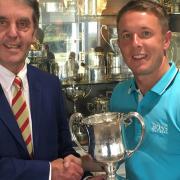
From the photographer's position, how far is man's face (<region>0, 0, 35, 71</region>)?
1189 mm

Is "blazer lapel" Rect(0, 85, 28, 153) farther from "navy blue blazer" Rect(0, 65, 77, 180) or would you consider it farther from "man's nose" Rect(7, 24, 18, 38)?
"man's nose" Rect(7, 24, 18, 38)

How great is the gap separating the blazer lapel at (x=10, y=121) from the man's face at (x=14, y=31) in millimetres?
141

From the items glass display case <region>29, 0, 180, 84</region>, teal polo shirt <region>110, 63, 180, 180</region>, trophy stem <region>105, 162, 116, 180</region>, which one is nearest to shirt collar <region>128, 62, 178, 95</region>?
teal polo shirt <region>110, 63, 180, 180</region>

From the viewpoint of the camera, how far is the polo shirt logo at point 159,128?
1.14 meters

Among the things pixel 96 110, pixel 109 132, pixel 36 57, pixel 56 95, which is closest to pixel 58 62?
pixel 36 57

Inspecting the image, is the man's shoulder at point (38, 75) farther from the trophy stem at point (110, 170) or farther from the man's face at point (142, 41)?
the trophy stem at point (110, 170)

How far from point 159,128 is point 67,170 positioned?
0.31 metres

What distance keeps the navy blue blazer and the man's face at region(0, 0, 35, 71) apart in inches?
4.5

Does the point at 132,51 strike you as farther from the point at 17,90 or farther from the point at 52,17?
the point at 52,17

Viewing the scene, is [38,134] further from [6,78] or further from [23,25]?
[23,25]

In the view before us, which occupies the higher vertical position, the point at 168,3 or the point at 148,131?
the point at 168,3

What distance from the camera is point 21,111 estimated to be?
4.02 feet

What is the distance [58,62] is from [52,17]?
0.27 m

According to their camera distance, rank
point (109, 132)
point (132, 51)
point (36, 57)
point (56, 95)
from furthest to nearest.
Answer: point (36, 57), point (56, 95), point (132, 51), point (109, 132)
